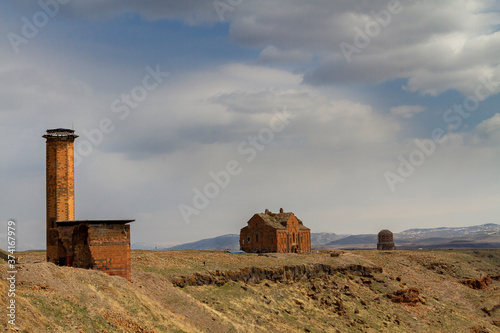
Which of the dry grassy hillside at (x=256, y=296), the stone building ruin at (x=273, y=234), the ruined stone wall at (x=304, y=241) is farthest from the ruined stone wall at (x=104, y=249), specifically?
the ruined stone wall at (x=304, y=241)

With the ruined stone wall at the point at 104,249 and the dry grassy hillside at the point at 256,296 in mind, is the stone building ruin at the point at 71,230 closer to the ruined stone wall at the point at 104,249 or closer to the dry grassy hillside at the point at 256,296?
the ruined stone wall at the point at 104,249

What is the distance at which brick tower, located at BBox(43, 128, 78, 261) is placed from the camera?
126 ft

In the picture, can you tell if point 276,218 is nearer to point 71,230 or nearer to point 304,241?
point 304,241

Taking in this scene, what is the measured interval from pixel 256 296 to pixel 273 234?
3130cm

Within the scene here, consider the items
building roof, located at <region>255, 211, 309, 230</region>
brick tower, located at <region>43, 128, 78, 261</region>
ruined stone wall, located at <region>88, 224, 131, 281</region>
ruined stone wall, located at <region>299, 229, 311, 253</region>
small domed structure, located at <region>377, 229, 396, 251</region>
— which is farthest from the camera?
small domed structure, located at <region>377, 229, 396, 251</region>

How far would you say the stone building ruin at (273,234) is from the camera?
2827 inches

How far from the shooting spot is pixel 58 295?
22.0m

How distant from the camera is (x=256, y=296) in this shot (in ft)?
133

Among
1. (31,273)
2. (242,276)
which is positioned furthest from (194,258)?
(31,273)

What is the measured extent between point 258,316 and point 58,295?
17.7 m

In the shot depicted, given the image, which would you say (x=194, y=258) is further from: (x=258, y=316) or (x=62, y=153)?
(x=62, y=153)

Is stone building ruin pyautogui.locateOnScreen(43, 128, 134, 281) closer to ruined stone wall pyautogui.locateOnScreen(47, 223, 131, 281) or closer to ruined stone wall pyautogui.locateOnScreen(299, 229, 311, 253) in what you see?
ruined stone wall pyautogui.locateOnScreen(47, 223, 131, 281)

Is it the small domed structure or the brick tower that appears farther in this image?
the small domed structure

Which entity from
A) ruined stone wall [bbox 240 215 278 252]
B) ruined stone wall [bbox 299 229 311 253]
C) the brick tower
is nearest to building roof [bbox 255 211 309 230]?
ruined stone wall [bbox 240 215 278 252]
